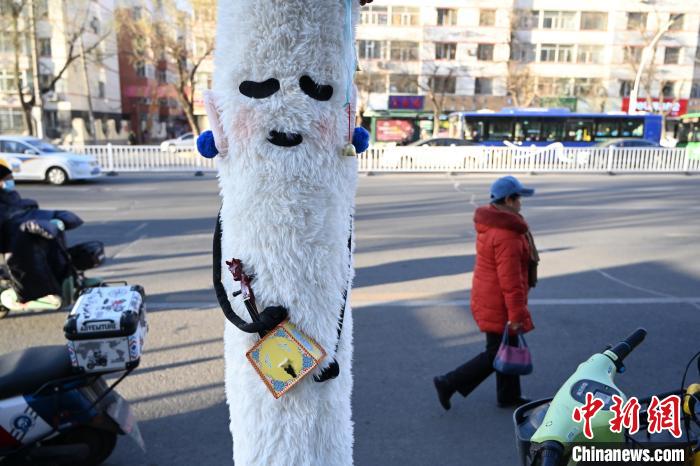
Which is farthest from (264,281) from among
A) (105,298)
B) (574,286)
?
(574,286)

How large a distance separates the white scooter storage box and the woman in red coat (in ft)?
6.59

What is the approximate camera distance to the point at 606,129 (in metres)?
26.4

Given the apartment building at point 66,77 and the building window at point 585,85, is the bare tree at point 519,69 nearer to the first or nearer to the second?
the building window at point 585,85

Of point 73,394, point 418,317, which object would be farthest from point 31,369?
point 418,317

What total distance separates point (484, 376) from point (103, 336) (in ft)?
8.08

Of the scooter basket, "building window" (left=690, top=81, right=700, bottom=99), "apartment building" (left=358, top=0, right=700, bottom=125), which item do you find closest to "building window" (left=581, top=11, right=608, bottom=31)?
"apartment building" (left=358, top=0, right=700, bottom=125)

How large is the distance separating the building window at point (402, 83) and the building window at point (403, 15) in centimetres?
473

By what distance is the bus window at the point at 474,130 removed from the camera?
26375mm

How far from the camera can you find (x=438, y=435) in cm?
331

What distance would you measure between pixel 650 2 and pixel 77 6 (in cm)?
4345

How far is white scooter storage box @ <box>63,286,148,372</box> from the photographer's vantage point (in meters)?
2.77

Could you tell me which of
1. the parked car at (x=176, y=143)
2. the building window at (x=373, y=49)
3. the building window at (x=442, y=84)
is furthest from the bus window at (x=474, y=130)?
the building window at (x=373, y=49)

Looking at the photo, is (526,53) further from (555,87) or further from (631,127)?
(631,127)

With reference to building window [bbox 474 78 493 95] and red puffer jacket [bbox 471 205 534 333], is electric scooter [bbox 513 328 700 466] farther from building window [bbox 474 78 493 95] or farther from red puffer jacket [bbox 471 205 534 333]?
building window [bbox 474 78 493 95]
